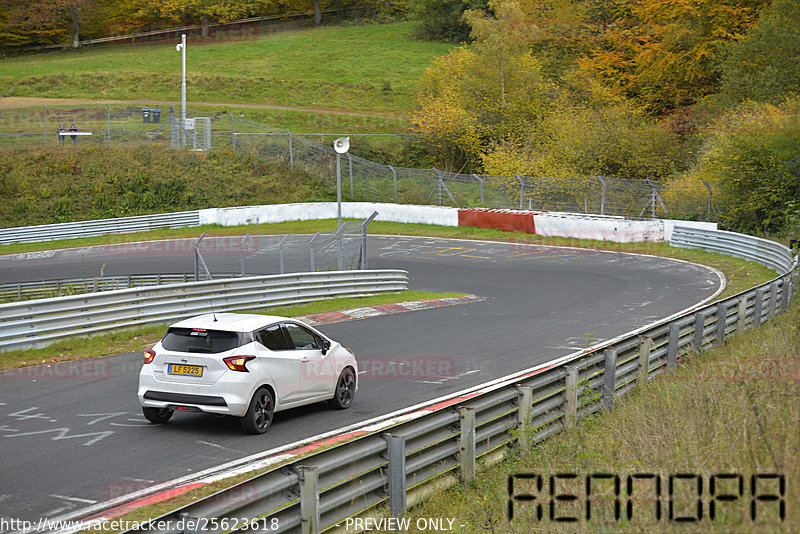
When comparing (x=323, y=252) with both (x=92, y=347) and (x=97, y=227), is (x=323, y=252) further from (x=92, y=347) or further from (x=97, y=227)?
(x=97, y=227)

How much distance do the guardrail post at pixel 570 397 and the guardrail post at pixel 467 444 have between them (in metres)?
2.17

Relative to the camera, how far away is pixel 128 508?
318 inches

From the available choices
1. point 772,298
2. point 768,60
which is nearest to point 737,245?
point 772,298

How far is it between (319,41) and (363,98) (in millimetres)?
22634

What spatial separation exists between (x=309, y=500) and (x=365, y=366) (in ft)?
29.6

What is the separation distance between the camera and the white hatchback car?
10.7 meters

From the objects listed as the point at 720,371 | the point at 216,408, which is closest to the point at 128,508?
the point at 216,408

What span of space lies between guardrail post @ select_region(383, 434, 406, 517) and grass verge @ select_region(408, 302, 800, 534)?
0.81 ft

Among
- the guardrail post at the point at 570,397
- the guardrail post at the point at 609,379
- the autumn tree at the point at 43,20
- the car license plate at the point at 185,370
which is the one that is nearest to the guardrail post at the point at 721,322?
the guardrail post at the point at 609,379

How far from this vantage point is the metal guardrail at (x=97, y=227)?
130 ft

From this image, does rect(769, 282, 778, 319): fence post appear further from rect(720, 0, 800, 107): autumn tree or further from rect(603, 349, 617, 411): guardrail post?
rect(720, 0, 800, 107): autumn tree

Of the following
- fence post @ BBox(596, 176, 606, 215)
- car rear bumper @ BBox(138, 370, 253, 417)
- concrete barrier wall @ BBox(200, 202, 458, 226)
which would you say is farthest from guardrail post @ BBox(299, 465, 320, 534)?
concrete barrier wall @ BBox(200, 202, 458, 226)

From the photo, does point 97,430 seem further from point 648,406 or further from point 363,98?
point 363,98

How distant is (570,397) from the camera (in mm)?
10273
